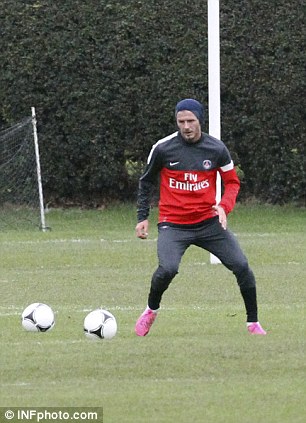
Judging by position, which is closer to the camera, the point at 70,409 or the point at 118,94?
the point at 70,409

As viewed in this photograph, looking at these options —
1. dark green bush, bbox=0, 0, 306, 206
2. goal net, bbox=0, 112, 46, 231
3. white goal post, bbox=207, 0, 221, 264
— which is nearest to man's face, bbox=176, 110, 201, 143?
white goal post, bbox=207, 0, 221, 264

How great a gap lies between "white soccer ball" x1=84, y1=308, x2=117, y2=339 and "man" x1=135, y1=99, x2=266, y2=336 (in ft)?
1.32

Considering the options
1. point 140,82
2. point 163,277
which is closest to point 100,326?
point 163,277

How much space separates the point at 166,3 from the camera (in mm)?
25281

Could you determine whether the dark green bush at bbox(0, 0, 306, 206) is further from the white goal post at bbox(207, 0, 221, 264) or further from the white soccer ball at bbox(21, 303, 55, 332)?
the white soccer ball at bbox(21, 303, 55, 332)

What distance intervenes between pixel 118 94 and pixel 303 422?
18508mm

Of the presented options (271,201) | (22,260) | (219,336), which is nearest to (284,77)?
(271,201)

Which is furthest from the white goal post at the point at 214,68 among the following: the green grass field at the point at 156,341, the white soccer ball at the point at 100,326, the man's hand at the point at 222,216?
the white soccer ball at the point at 100,326

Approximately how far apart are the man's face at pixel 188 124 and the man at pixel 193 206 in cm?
4

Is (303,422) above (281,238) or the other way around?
above

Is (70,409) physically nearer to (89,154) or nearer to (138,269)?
(138,269)

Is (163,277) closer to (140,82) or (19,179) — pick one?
(19,179)

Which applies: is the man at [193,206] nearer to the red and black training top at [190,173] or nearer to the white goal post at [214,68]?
the red and black training top at [190,173]
